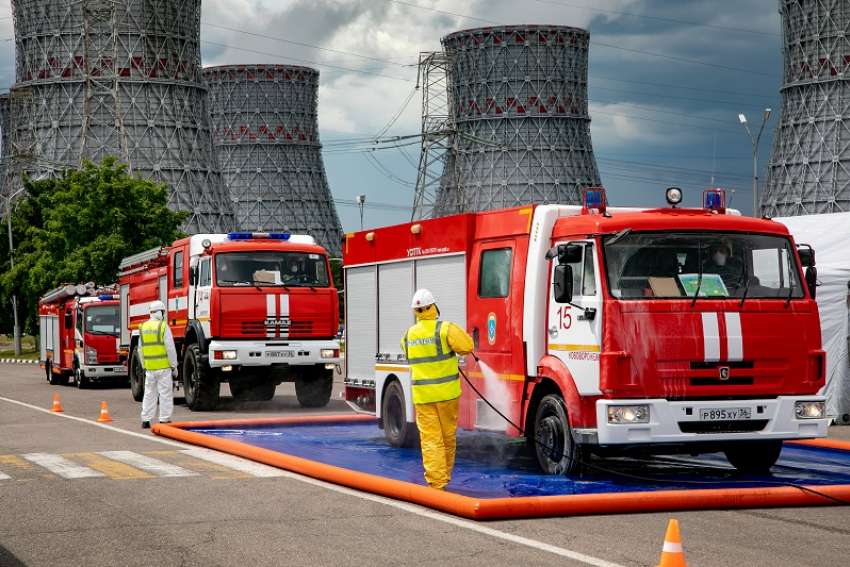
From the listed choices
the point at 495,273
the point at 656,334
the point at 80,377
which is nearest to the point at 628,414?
the point at 656,334

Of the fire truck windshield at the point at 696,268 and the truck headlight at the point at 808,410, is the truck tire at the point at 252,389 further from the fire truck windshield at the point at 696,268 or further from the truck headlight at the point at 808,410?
the truck headlight at the point at 808,410

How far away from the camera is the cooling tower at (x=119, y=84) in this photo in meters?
70.9

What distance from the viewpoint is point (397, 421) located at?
1594 cm

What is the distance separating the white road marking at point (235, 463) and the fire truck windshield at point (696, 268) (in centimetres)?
409

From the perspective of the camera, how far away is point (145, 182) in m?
54.3

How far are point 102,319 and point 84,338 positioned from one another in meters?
0.76

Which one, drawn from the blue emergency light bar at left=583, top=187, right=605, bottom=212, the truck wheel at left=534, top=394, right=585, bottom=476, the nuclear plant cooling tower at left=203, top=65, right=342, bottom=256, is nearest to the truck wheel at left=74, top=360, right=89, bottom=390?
the truck wheel at left=534, top=394, right=585, bottom=476

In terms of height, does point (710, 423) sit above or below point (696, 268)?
below

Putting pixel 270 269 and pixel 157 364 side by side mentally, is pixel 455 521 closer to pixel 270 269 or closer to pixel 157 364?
pixel 157 364

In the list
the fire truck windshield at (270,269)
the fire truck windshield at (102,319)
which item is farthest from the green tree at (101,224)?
the fire truck windshield at (270,269)

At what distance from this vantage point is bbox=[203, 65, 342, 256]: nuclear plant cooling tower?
108 meters

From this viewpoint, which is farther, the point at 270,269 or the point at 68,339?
the point at 68,339

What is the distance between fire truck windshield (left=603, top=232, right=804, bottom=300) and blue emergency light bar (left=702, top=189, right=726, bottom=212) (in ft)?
2.74

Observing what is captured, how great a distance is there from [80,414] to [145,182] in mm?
31659
